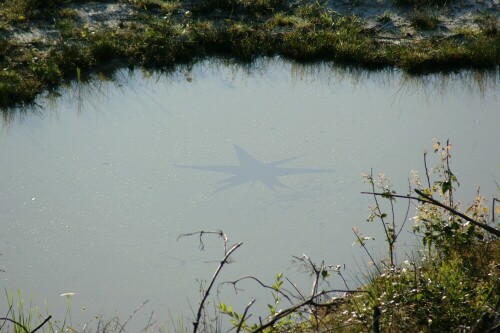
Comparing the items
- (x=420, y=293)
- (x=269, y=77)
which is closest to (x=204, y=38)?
(x=269, y=77)

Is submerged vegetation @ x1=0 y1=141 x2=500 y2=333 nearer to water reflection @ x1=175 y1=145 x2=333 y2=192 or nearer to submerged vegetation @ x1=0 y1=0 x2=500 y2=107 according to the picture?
water reflection @ x1=175 y1=145 x2=333 y2=192

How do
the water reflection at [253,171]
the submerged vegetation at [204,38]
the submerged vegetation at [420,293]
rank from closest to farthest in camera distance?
the submerged vegetation at [420,293] → the water reflection at [253,171] → the submerged vegetation at [204,38]

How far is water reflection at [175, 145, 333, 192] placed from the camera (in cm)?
546

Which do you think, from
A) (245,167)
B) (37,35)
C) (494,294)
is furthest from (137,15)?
(494,294)

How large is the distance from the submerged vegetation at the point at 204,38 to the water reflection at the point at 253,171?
191 cm

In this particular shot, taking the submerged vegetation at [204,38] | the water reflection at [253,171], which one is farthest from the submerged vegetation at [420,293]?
the submerged vegetation at [204,38]

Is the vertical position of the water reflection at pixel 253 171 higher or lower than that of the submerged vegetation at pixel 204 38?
lower

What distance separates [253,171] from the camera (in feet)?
18.3

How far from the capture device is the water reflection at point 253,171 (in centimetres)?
546

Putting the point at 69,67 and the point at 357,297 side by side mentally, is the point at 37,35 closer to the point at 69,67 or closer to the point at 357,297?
the point at 69,67

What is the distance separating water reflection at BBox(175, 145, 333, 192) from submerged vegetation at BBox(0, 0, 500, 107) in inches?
75.2

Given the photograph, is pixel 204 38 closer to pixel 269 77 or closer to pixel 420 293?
pixel 269 77

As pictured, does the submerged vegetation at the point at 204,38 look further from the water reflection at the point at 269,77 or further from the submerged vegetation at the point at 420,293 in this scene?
the submerged vegetation at the point at 420,293

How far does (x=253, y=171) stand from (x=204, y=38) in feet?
7.72
